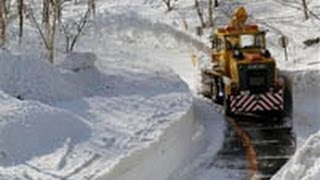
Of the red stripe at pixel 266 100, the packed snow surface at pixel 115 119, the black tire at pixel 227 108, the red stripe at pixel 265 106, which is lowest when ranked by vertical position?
the black tire at pixel 227 108

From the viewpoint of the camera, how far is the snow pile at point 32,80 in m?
19.5

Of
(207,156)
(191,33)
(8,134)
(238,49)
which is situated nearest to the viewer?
(8,134)

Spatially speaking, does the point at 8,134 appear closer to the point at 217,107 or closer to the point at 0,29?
the point at 217,107

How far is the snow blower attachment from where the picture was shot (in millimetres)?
22734

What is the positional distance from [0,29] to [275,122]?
1011cm

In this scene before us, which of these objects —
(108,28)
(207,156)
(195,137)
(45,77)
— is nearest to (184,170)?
(207,156)

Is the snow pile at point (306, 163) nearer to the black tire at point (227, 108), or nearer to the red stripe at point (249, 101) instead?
the red stripe at point (249, 101)

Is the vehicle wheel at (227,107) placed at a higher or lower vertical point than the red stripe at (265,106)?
lower

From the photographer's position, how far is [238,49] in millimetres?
24281

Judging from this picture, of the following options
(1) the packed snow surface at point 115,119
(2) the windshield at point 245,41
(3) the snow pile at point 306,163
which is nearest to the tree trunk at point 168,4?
(1) the packed snow surface at point 115,119

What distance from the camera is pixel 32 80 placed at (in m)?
20.1

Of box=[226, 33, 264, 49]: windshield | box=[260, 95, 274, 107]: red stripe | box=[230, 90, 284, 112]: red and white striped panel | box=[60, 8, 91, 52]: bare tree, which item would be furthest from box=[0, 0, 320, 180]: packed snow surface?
box=[226, 33, 264, 49]: windshield

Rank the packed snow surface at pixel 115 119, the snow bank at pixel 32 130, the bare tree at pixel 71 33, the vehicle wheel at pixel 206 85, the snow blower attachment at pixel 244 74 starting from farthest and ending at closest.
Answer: the bare tree at pixel 71 33 → the vehicle wheel at pixel 206 85 → the snow blower attachment at pixel 244 74 → the snow bank at pixel 32 130 → the packed snow surface at pixel 115 119

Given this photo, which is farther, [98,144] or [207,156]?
[207,156]
